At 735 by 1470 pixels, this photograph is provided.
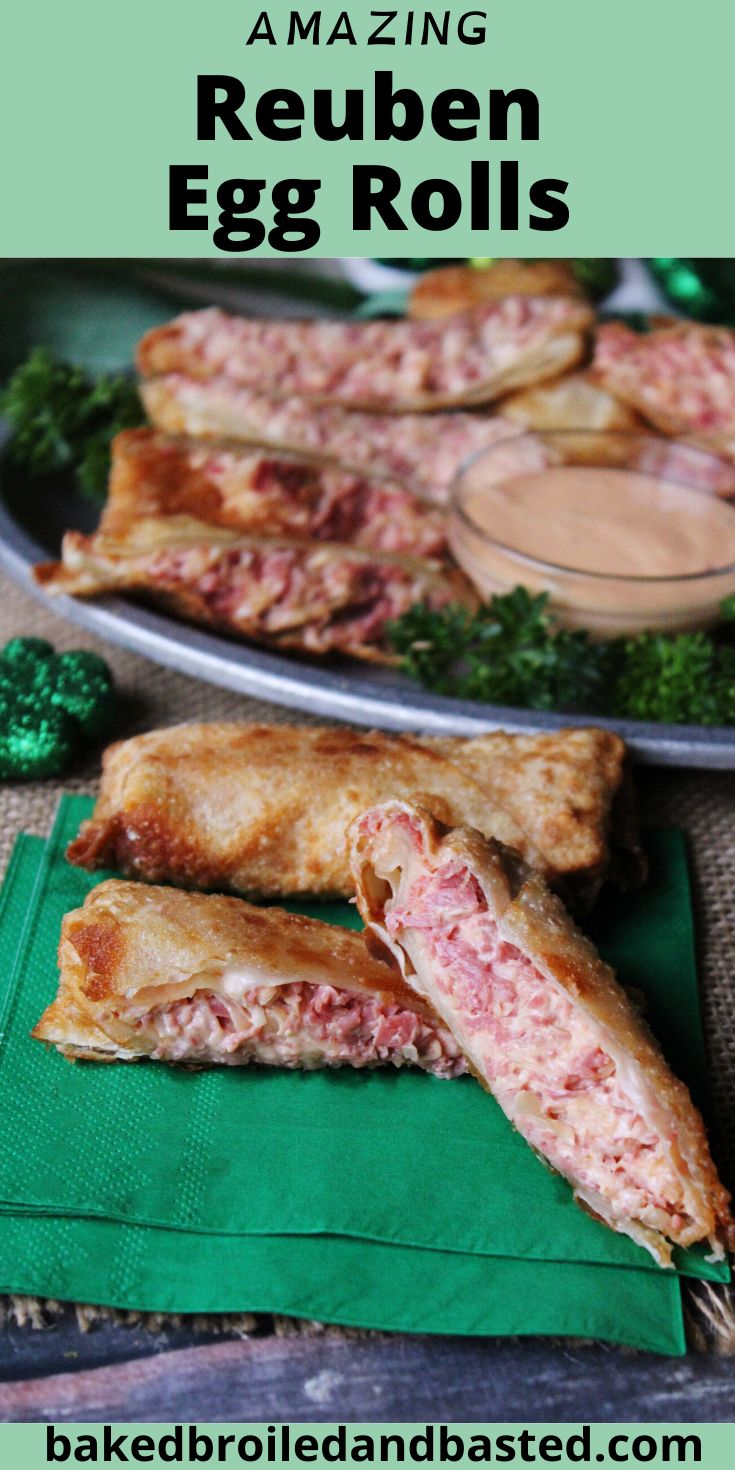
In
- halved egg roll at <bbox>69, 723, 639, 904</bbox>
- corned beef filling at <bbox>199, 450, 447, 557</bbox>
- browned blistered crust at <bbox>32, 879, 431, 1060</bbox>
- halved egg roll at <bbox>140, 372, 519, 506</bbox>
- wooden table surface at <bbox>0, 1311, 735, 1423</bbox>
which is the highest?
halved egg roll at <bbox>140, 372, 519, 506</bbox>

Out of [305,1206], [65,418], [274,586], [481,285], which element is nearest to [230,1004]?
[305,1206]

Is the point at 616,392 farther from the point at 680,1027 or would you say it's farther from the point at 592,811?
the point at 680,1027

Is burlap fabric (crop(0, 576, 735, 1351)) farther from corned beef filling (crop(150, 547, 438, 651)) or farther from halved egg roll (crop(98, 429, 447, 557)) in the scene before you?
halved egg roll (crop(98, 429, 447, 557))

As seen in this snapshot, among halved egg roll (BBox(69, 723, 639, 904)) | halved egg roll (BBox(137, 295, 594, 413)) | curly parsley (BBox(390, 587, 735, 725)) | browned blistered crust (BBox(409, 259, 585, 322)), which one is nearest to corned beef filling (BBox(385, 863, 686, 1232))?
halved egg roll (BBox(69, 723, 639, 904))

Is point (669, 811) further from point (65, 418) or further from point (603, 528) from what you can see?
point (65, 418)

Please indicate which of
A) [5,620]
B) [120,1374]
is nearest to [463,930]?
[120,1374]

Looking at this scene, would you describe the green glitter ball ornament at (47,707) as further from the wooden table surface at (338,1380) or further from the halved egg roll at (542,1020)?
the wooden table surface at (338,1380)
